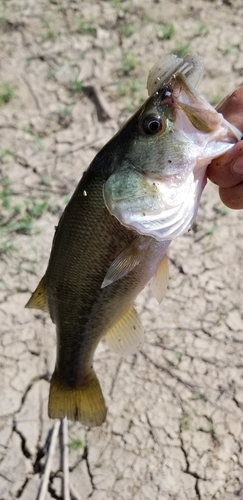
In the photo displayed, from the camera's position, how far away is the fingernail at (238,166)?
1.82m

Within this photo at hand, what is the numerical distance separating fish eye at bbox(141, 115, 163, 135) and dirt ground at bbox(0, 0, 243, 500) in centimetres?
157

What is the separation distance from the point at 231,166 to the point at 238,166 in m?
0.02

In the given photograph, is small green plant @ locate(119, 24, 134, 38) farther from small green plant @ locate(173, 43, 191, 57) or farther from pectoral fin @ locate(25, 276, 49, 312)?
pectoral fin @ locate(25, 276, 49, 312)

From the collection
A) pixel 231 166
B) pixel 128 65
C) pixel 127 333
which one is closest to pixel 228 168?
pixel 231 166

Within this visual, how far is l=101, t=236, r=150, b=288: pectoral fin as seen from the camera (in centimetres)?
183

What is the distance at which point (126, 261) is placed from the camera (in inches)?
72.0

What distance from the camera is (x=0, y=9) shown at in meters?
4.66

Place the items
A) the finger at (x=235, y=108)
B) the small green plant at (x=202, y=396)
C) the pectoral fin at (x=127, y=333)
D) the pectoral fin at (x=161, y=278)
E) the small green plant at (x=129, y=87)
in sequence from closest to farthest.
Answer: the finger at (x=235, y=108), the pectoral fin at (x=161, y=278), the pectoral fin at (x=127, y=333), the small green plant at (x=202, y=396), the small green plant at (x=129, y=87)

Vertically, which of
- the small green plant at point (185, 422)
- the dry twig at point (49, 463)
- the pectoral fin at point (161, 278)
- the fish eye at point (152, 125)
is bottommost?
the dry twig at point (49, 463)

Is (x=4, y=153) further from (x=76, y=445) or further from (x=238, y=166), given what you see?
(x=238, y=166)

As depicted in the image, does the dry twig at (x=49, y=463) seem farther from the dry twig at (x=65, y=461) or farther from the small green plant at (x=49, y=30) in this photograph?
the small green plant at (x=49, y=30)

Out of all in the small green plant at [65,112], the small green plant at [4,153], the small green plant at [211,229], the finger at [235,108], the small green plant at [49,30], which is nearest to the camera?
the finger at [235,108]

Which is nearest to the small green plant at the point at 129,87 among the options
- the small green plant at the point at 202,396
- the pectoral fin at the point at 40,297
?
the small green plant at the point at 202,396

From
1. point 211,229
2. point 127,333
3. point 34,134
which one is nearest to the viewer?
point 127,333
